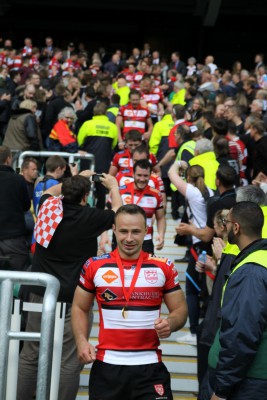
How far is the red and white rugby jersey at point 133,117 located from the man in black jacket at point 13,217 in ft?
18.9

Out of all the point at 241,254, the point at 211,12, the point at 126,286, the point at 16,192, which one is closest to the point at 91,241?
the point at 16,192

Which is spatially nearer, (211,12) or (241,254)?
(241,254)

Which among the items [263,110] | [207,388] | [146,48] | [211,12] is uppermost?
[211,12]

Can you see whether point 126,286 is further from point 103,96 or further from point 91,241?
point 103,96

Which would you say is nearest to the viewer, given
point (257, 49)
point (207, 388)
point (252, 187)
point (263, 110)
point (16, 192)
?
point (207, 388)

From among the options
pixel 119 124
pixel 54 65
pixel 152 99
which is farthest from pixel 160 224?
pixel 54 65

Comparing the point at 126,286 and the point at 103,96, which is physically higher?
the point at 103,96

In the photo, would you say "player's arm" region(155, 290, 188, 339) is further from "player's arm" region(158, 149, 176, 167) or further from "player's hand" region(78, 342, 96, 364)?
"player's arm" region(158, 149, 176, 167)

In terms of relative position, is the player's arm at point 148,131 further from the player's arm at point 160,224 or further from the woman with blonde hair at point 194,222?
the player's arm at point 160,224

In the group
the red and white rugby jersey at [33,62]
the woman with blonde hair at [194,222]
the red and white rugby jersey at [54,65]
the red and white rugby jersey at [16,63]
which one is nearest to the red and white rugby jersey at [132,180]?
the woman with blonde hair at [194,222]

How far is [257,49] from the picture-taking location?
33875mm

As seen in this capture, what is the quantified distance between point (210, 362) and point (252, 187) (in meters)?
1.76

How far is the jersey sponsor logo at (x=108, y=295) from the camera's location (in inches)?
199

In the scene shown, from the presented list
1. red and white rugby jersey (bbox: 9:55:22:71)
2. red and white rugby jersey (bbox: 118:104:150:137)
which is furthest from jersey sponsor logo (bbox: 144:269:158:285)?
red and white rugby jersey (bbox: 9:55:22:71)
